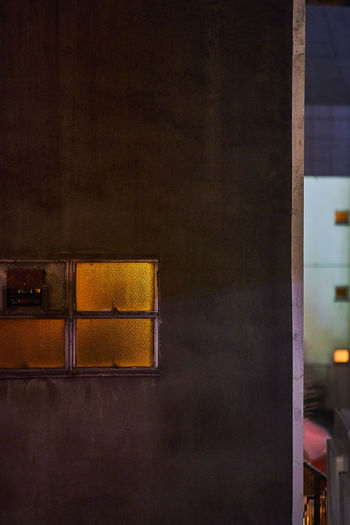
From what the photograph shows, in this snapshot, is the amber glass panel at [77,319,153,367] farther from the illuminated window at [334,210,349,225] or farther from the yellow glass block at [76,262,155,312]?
the illuminated window at [334,210,349,225]

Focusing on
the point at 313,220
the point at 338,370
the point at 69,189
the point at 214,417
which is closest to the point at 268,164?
the point at 69,189

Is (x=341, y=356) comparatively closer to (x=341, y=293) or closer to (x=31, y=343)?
(x=341, y=293)

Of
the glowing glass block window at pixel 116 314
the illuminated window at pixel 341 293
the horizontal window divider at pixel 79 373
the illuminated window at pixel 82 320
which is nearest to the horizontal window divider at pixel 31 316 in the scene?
the illuminated window at pixel 82 320

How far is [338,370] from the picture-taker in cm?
1292

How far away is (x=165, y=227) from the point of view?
3924 mm

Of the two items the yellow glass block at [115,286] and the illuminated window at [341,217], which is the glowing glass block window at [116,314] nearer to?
the yellow glass block at [115,286]

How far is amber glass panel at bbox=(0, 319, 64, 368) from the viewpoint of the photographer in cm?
388

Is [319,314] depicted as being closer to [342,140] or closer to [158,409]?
[342,140]

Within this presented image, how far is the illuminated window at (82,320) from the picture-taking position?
12.7 ft

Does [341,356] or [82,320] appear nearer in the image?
[82,320]

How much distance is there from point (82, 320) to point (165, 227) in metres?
1.29

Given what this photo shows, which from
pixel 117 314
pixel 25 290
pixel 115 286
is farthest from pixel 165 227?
pixel 25 290

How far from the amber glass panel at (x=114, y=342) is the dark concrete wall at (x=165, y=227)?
0.19 m

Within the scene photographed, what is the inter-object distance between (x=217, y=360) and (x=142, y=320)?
2.89 feet
